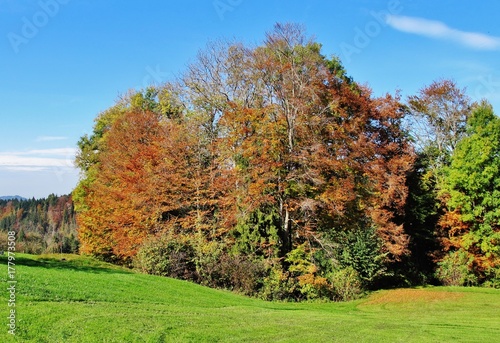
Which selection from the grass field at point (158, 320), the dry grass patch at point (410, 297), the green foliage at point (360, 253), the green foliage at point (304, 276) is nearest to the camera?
the grass field at point (158, 320)

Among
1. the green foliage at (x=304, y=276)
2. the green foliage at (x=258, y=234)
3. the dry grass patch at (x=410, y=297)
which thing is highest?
the green foliage at (x=258, y=234)

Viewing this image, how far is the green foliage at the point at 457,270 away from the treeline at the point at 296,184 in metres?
0.10

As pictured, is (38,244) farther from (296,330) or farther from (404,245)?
(296,330)

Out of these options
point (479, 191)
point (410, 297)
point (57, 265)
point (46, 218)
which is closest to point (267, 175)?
point (410, 297)

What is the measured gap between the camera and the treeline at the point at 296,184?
24.9 meters

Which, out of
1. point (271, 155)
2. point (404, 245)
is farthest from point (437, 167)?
point (271, 155)

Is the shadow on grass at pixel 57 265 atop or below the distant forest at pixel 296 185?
below

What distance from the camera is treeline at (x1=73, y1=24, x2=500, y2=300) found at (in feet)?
81.6

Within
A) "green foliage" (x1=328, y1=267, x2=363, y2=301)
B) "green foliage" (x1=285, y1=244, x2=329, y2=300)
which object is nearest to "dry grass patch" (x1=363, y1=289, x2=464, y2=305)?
"green foliage" (x1=328, y1=267, x2=363, y2=301)

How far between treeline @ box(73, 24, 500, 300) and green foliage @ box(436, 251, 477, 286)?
4.0 inches

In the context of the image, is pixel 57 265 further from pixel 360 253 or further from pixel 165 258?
→ pixel 360 253

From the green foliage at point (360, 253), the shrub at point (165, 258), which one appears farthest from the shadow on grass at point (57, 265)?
the green foliage at point (360, 253)

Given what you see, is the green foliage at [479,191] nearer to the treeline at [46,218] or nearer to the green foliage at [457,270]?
the green foliage at [457,270]

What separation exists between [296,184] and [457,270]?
47.2ft
